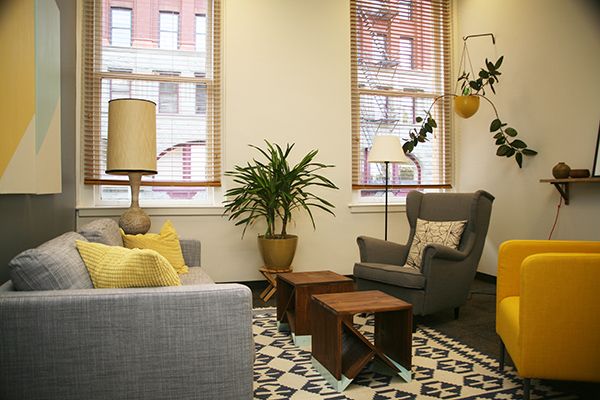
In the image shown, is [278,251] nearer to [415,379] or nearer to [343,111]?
[343,111]

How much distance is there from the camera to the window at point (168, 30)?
4.41 metres

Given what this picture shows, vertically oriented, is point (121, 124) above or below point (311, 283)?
above

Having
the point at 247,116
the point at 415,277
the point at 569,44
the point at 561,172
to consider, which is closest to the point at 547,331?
the point at 415,277

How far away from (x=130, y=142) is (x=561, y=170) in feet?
11.0

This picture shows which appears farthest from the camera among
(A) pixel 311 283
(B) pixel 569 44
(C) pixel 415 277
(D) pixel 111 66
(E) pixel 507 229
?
(E) pixel 507 229

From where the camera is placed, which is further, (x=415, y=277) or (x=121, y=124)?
(x=121, y=124)

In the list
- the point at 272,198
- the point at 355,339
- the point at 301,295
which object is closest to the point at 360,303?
the point at 355,339

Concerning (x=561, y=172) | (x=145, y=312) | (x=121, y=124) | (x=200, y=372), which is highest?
(x=121, y=124)

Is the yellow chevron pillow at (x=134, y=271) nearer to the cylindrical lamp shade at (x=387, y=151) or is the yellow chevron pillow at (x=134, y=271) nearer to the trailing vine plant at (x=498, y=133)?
the cylindrical lamp shade at (x=387, y=151)

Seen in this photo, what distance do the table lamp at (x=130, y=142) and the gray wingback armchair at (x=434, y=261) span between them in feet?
5.79

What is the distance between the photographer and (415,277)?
3.19 meters

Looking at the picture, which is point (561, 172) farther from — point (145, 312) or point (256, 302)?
point (145, 312)

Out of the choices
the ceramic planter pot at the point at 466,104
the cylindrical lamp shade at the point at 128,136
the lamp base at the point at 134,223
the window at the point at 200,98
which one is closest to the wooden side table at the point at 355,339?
the lamp base at the point at 134,223

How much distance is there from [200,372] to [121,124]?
8.16 ft
